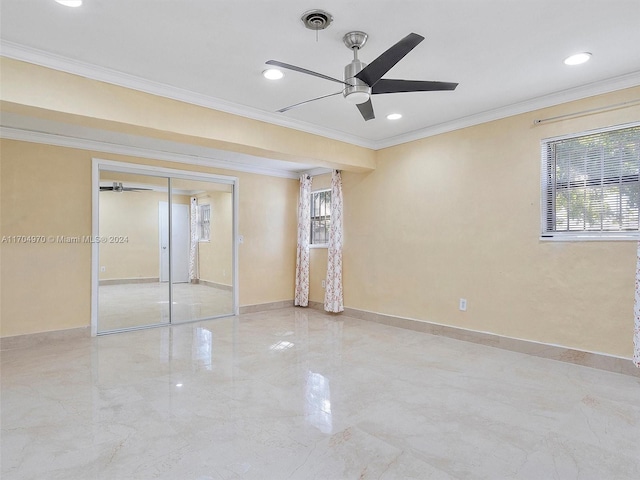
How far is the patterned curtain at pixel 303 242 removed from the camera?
6.56 meters

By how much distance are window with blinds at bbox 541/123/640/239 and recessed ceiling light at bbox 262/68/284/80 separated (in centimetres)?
278

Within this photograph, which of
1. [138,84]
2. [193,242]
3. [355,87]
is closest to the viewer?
[355,87]

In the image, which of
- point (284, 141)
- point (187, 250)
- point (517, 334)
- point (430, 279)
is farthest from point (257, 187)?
point (517, 334)

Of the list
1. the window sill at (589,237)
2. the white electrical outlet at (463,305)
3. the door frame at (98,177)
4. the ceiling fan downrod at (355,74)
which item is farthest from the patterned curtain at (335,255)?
the ceiling fan downrod at (355,74)

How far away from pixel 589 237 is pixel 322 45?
3.02 m

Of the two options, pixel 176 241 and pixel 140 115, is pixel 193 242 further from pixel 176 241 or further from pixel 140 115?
pixel 140 115

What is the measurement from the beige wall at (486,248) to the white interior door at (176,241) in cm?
261

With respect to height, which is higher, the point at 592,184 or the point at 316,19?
the point at 316,19

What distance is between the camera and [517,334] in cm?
397

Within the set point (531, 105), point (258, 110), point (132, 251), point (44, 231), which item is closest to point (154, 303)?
point (132, 251)

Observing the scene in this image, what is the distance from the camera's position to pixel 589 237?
137 inches

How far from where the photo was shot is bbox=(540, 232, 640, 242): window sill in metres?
3.27

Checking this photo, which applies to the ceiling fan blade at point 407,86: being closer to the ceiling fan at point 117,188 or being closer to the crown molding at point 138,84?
the crown molding at point 138,84

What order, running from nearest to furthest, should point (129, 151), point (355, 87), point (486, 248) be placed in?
point (355, 87) < point (486, 248) < point (129, 151)
